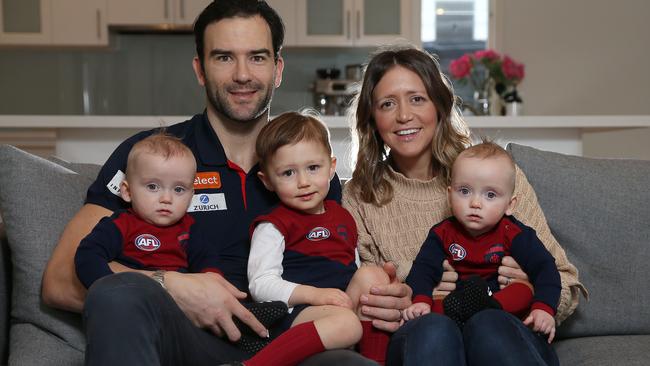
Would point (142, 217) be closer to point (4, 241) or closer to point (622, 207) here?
point (4, 241)

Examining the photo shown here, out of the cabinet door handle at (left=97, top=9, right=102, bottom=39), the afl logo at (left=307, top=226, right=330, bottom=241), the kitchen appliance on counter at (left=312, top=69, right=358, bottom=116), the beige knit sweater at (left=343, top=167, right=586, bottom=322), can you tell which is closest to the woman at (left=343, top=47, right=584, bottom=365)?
the beige knit sweater at (left=343, top=167, right=586, bottom=322)

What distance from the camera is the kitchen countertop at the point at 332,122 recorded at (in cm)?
326

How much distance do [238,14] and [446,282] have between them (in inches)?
35.6

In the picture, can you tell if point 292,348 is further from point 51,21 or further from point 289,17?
point 51,21

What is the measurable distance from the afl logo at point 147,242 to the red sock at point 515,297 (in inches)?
31.0

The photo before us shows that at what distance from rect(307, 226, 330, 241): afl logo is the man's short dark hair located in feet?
1.84

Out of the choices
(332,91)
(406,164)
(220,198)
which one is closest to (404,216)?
(406,164)

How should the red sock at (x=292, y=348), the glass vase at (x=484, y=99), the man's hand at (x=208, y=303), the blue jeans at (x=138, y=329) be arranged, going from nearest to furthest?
1. the blue jeans at (x=138, y=329)
2. the red sock at (x=292, y=348)
3. the man's hand at (x=208, y=303)
4. the glass vase at (x=484, y=99)

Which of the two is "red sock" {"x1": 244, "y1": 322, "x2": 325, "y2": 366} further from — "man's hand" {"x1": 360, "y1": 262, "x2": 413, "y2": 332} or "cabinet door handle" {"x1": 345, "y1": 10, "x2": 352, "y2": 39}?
"cabinet door handle" {"x1": 345, "y1": 10, "x2": 352, "y2": 39}

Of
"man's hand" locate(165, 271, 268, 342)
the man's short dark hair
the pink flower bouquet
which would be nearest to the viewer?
"man's hand" locate(165, 271, 268, 342)

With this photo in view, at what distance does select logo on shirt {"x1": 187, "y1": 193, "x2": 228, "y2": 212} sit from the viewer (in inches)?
74.2

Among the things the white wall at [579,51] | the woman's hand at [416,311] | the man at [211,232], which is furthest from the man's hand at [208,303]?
the white wall at [579,51]

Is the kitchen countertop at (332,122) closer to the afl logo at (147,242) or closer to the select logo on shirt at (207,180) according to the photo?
the select logo on shirt at (207,180)

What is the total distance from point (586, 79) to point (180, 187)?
4537mm
